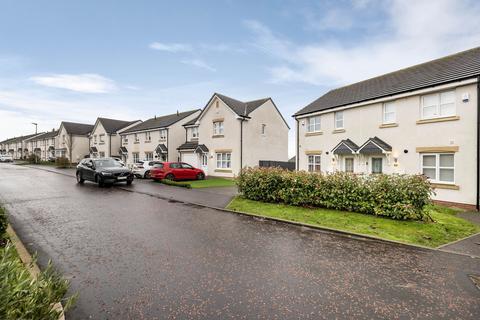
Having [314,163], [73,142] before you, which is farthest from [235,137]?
[73,142]

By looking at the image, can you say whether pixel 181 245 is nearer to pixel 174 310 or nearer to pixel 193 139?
pixel 174 310

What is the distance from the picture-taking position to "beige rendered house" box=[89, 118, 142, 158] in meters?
42.4

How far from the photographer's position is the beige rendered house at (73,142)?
50.0 meters

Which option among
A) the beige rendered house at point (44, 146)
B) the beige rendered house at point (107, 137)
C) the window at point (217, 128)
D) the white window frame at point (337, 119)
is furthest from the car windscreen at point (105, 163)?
the beige rendered house at point (44, 146)

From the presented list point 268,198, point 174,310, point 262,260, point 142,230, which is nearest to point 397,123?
point 268,198

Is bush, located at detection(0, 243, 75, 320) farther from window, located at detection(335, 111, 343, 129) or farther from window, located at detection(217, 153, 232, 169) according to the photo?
window, located at detection(217, 153, 232, 169)

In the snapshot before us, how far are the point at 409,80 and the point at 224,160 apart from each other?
15.8 metres

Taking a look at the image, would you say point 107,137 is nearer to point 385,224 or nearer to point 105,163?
point 105,163

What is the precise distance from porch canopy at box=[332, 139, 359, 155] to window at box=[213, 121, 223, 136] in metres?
11.6

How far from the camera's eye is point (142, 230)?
716 centimetres

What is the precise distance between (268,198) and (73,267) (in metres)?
7.92

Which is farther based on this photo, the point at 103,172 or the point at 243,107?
the point at 243,107

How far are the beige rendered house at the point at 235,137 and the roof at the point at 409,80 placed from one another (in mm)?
5394

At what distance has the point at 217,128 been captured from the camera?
82.2 feet
